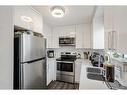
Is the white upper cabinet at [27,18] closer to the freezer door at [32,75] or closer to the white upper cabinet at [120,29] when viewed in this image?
the freezer door at [32,75]

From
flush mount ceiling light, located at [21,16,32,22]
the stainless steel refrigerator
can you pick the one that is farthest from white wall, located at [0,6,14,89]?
flush mount ceiling light, located at [21,16,32,22]

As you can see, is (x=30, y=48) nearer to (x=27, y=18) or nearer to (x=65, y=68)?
(x=27, y=18)

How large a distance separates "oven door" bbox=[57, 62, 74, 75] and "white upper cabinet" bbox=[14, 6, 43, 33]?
5.14ft

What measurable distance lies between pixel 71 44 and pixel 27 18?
2.13 m

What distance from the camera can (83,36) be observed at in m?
3.87

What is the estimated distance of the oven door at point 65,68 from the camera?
12.0 ft

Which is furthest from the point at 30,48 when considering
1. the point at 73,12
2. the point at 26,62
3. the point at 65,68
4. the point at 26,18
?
the point at 65,68

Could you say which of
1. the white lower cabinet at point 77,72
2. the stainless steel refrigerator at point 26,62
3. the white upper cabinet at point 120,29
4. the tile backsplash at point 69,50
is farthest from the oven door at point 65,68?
the white upper cabinet at point 120,29

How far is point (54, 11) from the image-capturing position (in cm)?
214

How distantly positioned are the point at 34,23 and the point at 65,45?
78.7 inches

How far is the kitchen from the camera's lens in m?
1.31

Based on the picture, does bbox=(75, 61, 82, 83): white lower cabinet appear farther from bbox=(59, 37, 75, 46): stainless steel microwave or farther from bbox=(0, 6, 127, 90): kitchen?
bbox=(59, 37, 75, 46): stainless steel microwave

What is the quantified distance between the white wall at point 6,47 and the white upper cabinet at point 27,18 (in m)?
0.47
